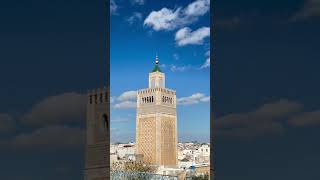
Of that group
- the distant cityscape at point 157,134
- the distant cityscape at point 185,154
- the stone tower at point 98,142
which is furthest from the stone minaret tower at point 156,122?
the stone tower at point 98,142

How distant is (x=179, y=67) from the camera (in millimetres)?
7645

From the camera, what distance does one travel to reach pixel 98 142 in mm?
5090

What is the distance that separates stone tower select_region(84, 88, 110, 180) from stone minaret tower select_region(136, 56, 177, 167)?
8.75 metres

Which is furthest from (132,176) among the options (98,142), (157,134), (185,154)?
(185,154)

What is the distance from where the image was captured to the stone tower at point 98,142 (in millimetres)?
4555

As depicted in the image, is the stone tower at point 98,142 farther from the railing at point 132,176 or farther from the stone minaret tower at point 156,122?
the stone minaret tower at point 156,122

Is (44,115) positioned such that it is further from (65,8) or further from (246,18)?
(246,18)


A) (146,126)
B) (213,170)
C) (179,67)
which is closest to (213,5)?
(213,170)

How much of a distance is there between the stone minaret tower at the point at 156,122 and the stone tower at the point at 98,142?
875 centimetres

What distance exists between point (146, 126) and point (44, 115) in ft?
41.7

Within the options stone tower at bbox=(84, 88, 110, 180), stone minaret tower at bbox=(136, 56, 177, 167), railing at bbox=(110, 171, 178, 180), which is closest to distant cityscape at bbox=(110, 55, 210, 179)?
stone minaret tower at bbox=(136, 56, 177, 167)

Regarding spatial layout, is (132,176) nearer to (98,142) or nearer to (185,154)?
(98,142)

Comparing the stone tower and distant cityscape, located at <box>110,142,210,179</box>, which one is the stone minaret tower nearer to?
distant cityscape, located at <box>110,142,210,179</box>

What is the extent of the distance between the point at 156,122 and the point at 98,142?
10569 millimetres
